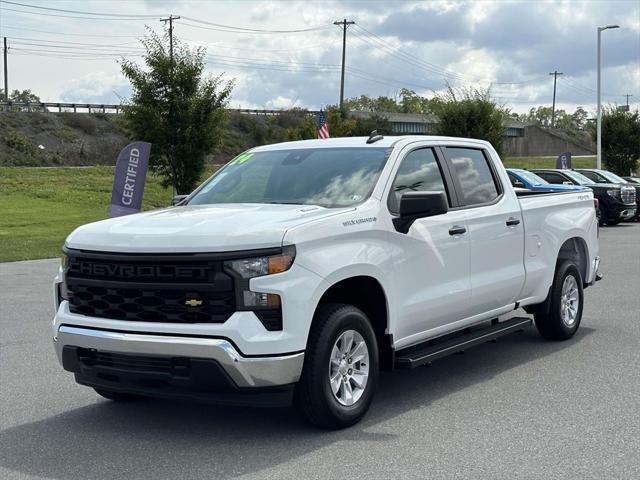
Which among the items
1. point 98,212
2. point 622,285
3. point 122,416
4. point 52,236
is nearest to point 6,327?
point 122,416

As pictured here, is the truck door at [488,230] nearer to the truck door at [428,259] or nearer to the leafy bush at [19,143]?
the truck door at [428,259]

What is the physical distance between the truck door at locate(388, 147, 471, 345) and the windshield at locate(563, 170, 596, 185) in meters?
→ 20.3

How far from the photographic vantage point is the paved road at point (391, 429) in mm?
4941

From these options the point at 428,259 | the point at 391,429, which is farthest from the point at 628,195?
the point at 391,429

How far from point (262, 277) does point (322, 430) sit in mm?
1143

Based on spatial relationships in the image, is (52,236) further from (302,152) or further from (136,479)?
(136,479)

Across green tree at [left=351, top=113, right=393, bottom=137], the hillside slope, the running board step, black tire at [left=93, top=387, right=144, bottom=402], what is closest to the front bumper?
black tire at [left=93, top=387, right=144, bottom=402]

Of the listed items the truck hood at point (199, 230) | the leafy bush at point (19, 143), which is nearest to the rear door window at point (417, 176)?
the truck hood at point (199, 230)

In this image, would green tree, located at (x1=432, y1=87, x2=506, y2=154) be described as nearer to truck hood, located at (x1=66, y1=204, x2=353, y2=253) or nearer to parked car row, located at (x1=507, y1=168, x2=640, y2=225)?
parked car row, located at (x1=507, y1=168, x2=640, y2=225)

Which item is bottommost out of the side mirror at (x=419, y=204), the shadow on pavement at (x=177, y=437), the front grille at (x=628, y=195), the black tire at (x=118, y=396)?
the shadow on pavement at (x=177, y=437)

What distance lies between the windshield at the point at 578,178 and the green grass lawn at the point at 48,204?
47.9 ft

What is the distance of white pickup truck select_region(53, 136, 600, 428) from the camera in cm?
517

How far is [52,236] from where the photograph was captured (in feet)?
76.5

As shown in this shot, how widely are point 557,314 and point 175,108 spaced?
16712mm
